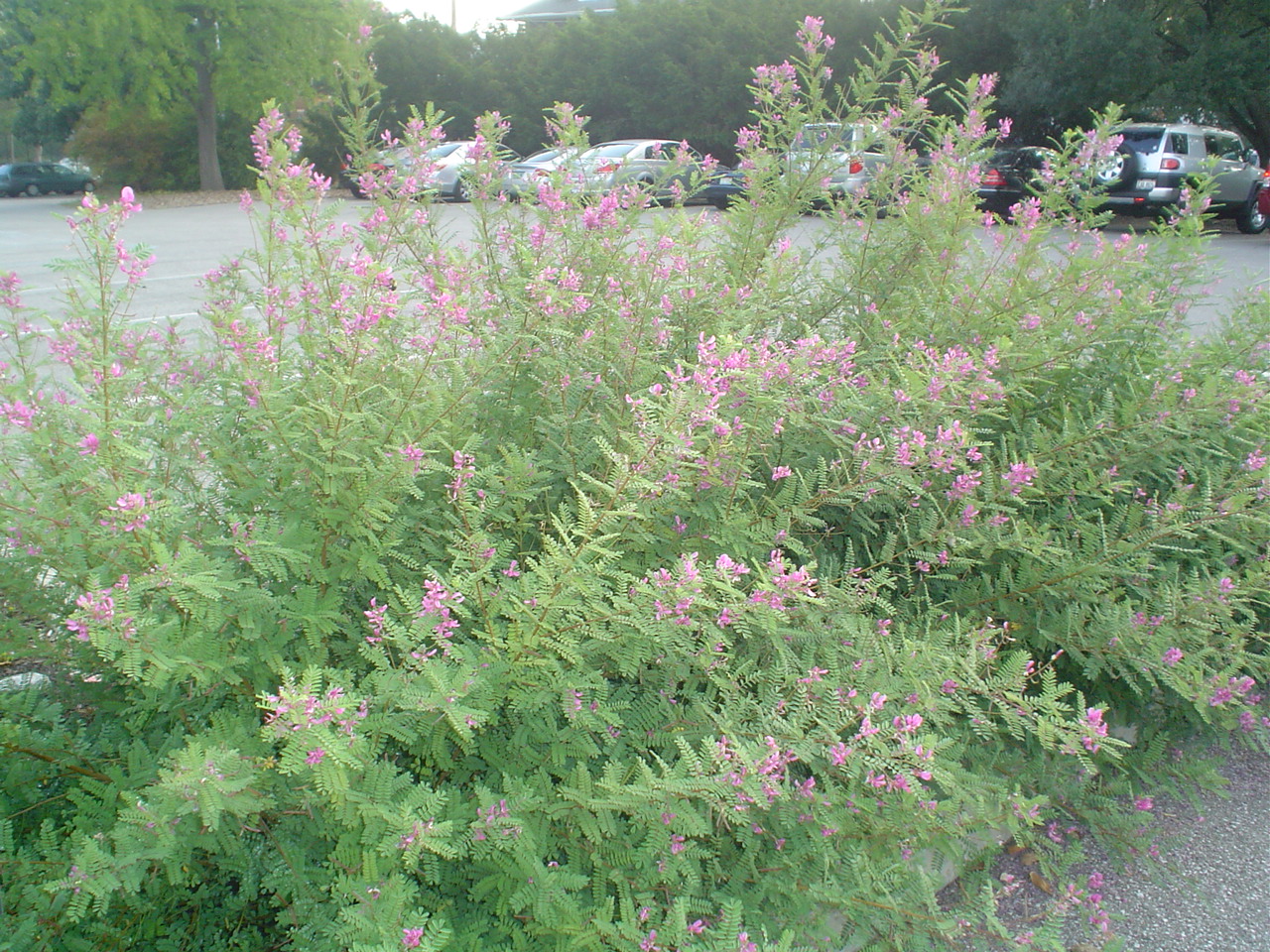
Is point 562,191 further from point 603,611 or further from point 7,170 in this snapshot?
point 7,170

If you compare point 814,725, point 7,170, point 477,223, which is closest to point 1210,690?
point 814,725

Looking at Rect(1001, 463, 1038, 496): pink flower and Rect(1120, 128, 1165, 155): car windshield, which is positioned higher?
Rect(1120, 128, 1165, 155): car windshield

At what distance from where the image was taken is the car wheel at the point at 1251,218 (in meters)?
23.2

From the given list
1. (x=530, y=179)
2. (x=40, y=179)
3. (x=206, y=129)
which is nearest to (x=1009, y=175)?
(x=530, y=179)

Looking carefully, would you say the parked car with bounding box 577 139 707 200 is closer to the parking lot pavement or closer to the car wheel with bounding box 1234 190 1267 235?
the parking lot pavement

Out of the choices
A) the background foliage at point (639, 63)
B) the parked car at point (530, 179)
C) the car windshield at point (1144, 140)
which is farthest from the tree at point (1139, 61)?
the parked car at point (530, 179)

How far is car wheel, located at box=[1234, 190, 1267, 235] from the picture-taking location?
2323 cm

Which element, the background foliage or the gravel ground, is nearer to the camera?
the gravel ground

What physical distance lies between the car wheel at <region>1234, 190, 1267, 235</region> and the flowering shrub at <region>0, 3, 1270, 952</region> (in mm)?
24261

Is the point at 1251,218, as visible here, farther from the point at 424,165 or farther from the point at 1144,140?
the point at 424,165

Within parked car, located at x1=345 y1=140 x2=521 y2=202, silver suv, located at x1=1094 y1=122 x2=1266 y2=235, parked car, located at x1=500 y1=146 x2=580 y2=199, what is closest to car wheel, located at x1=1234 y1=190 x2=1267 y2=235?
silver suv, located at x1=1094 y1=122 x2=1266 y2=235

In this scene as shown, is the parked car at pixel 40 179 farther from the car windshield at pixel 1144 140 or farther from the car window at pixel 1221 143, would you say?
the car window at pixel 1221 143

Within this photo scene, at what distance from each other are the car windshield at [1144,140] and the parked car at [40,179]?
36.8 meters

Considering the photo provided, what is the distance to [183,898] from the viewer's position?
2.38 m
